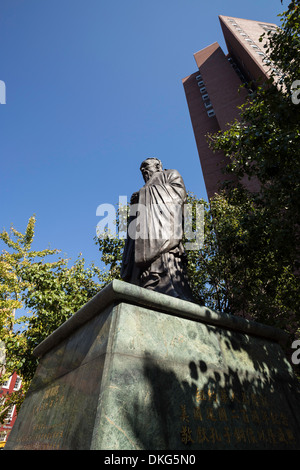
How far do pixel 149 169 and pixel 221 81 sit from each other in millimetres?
38083

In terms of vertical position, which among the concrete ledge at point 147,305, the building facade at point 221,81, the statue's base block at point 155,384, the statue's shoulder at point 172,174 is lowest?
the statue's base block at point 155,384

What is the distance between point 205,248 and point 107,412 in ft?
37.5

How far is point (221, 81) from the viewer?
124ft

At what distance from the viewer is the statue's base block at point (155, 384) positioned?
219 cm

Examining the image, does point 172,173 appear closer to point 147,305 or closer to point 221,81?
point 147,305

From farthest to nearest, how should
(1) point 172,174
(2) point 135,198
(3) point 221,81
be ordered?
1. (3) point 221,81
2. (1) point 172,174
3. (2) point 135,198

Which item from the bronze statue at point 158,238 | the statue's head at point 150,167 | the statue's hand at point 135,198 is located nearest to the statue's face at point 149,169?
the statue's head at point 150,167

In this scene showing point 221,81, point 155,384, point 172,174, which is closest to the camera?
point 155,384

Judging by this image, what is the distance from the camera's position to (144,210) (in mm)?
5062

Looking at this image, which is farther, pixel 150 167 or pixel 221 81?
pixel 221 81

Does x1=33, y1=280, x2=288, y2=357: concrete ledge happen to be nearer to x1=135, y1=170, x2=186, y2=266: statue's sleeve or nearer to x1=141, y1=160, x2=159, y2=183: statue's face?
x1=135, y1=170, x2=186, y2=266: statue's sleeve

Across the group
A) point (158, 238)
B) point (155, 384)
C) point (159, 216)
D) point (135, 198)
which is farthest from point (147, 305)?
point (135, 198)

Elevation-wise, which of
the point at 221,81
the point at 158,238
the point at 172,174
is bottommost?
the point at 158,238

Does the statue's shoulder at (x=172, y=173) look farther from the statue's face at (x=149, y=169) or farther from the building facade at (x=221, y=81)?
the building facade at (x=221, y=81)
